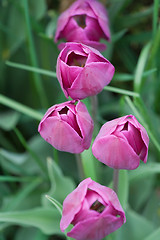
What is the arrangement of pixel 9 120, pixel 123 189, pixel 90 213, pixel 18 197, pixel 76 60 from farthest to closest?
pixel 9 120
pixel 18 197
pixel 123 189
pixel 76 60
pixel 90 213

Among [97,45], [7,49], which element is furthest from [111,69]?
[7,49]

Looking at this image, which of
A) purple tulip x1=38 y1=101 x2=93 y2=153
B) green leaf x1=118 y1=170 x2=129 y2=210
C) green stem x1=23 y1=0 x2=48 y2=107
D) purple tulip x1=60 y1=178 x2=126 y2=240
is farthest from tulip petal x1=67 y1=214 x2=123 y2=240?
green stem x1=23 y1=0 x2=48 y2=107

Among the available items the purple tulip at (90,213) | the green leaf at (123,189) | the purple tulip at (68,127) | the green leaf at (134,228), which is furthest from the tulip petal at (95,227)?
the green leaf at (134,228)

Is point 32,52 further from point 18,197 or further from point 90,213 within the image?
point 90,213

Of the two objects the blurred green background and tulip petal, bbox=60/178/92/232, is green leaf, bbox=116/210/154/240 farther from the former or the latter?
tulip petal, bbox=60/178/92/232

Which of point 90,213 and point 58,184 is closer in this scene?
point 90,213

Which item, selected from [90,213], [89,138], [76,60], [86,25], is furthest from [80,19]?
[90,213]
